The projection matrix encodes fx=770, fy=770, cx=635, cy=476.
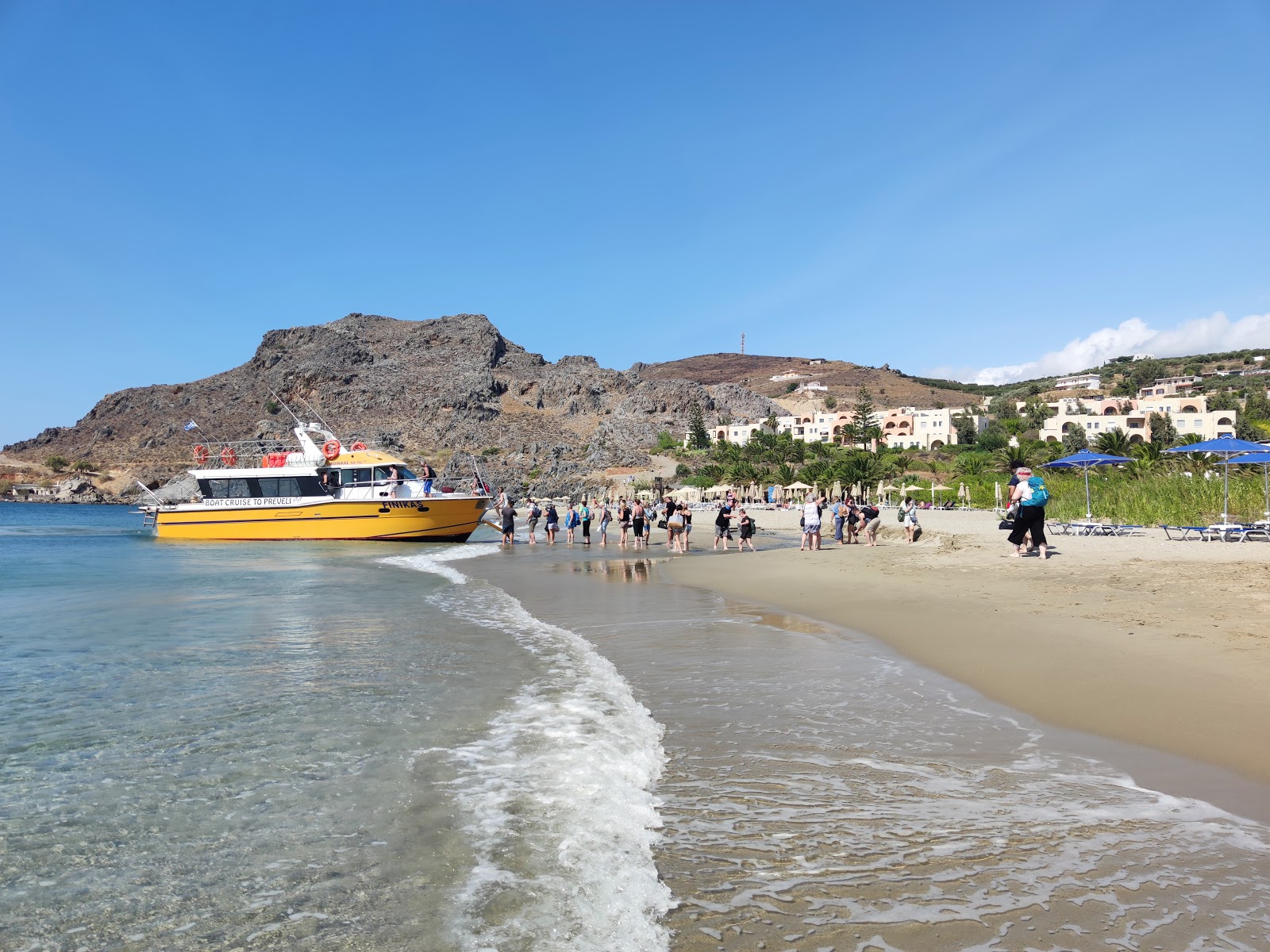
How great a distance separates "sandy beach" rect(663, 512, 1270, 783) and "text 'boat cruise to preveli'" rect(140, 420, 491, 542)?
602 inches

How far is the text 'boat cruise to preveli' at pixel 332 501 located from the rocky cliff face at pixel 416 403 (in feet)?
253

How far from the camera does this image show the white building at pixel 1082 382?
141 meters

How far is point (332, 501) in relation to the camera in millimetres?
30047

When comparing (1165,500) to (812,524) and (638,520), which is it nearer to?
(812,524)

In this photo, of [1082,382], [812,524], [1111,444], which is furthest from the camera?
[1082,382]

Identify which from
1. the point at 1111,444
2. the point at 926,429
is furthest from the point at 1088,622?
the point at 926,429

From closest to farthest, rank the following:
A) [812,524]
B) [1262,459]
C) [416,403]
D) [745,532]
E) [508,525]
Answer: [1262,459], [812,524], [745,532], [508,525], [416,403]

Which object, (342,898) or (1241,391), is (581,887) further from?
(1241,391)

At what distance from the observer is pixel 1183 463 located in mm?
34281

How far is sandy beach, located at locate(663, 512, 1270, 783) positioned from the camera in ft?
17.8

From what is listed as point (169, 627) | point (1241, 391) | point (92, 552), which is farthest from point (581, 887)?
point (1241, 391)

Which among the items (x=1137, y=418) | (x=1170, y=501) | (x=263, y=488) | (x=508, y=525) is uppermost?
(x=1137, y=418)

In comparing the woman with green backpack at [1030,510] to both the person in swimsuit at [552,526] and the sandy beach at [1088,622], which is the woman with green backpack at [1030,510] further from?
the person in swimsuit at [552,526]

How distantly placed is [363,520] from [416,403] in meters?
121
